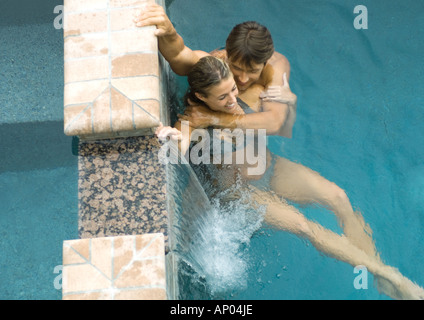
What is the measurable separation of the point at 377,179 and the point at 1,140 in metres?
3.01

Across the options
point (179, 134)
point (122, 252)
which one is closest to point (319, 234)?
point (179, 134)

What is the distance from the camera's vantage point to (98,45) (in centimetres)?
272

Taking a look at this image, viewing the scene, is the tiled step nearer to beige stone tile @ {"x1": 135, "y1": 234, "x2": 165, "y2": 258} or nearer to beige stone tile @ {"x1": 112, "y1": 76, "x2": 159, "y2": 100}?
beige stone tile @ {"x1": 135, "y1": 234, "x2": 165, "y2": 258}

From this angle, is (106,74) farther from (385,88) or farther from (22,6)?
(385,88)

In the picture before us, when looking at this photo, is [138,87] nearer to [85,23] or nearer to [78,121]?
[78,121]

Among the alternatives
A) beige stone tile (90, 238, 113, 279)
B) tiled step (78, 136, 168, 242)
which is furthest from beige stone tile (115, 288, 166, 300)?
tiled step (78, 136, 168, 242)

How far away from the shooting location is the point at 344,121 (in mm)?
4078

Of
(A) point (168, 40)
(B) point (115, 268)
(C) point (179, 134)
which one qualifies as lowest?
(B) point (115, 268)

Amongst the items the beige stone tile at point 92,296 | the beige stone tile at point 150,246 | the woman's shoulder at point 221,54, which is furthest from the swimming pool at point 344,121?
the beige stone tile at point 92,296

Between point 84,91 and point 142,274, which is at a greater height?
point 84,91

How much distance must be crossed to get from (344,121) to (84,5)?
233cm

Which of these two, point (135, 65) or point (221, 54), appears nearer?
point (135, 65)

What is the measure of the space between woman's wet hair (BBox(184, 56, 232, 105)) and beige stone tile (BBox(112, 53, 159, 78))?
40 centimetres

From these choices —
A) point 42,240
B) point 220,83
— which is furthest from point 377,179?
point 42,240
